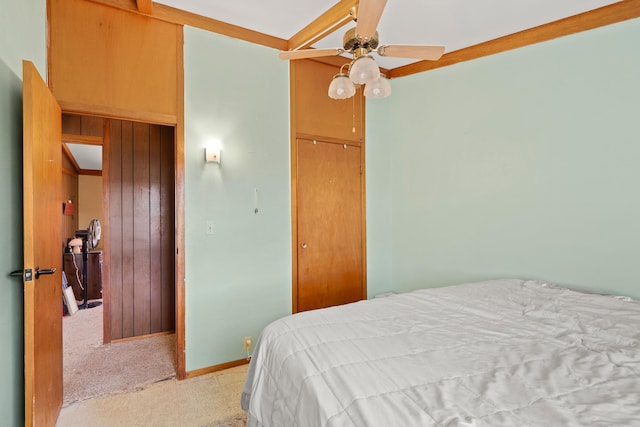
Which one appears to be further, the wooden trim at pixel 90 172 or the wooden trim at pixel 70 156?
the wooden trim at pixel 90 172

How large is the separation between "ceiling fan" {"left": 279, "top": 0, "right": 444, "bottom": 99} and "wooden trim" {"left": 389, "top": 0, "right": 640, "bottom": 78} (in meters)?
1.17

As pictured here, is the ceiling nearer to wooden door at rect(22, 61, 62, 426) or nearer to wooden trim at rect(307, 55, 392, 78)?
wooden trim at rect(307, 55, 392, 78)

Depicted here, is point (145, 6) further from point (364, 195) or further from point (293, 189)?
point (364, 195)

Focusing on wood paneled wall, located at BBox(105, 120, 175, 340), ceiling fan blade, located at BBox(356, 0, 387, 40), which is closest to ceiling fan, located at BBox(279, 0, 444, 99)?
ceiling fan blade, located at BBox(356, 0, 387, 40)

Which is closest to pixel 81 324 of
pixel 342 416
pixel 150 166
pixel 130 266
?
pixel 130 266

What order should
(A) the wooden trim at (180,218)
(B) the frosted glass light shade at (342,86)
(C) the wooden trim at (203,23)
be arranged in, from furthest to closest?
1. (A) the wooden trim at (180,218)
2. (C) the wooden trim at (203,23)
3. (B) the frosted glass light shade at (342,86)

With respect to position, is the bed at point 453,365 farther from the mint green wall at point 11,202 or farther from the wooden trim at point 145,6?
the wooden trim at point 145,6

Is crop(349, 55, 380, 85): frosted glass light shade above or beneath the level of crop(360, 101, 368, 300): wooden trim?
above

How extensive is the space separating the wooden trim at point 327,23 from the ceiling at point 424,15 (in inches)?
1.5

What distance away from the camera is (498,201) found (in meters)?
2.64

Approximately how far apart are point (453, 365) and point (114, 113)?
258cm

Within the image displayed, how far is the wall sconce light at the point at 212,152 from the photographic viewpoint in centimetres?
252

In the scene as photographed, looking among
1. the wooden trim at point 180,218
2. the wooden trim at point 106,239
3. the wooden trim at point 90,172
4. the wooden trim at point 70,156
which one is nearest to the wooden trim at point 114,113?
the wooden trim at point 180,218

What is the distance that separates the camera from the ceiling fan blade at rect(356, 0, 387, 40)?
53.5 inches
